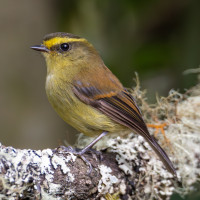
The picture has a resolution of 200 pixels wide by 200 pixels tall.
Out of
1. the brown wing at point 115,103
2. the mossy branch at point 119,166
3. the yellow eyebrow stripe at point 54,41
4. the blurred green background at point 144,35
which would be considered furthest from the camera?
the blurred green background at point 144,35

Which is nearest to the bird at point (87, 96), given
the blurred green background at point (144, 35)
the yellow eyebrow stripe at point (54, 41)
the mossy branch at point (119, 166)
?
the yellow eyebrow stripe at point (54, 41)

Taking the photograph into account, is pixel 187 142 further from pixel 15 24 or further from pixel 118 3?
pixel 15 24

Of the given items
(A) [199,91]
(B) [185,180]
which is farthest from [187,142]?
(A) [199,91]

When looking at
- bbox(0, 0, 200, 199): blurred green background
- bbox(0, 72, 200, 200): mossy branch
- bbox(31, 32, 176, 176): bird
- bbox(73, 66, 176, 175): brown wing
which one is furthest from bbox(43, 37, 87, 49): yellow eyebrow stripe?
bbox(0, 72, 200, 200): mossy branch

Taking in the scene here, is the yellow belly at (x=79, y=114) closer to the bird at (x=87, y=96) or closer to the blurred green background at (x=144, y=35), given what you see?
the bird at (x=87, y=96)

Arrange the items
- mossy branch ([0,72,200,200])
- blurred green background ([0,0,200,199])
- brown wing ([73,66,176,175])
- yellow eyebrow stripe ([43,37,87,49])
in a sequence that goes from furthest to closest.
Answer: blurred green background ([0,0,200,199]) < yellow eyebrow stripe ([43,37,87,49]) < brown wing ([73,66,176,175]) < mossy branch ([0,72,200,200])

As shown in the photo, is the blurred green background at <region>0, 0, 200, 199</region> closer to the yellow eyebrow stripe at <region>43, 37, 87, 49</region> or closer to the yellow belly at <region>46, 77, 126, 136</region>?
the yellow belly at <region>46, 77, 126, 136</region>
